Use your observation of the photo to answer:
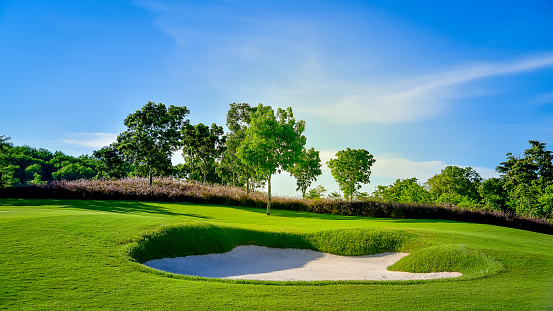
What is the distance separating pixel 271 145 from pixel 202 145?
19.4 m

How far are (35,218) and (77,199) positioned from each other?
16966 mm

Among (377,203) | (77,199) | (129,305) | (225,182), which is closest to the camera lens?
(129,305)

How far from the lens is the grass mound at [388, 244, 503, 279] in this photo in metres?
11.0

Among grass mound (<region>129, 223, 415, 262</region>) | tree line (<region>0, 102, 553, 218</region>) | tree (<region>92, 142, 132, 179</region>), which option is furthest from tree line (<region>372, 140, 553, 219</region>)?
tree (<region>92, 142, 132, 179</region>)

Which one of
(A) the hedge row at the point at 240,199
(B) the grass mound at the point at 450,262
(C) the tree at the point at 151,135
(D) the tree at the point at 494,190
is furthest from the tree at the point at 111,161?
(D) the tree at the point at 494,190

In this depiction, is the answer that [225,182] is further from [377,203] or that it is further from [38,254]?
[38,254]

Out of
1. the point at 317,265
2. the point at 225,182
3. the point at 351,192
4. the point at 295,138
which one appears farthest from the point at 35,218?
the point at 351,192

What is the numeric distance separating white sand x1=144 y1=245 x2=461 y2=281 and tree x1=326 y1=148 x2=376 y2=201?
1820 inches

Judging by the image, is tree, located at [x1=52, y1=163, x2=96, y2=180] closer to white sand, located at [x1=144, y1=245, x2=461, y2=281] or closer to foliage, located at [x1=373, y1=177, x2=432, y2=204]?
foliage, located at [x1=373, y1=177, x2=432, y2=204]

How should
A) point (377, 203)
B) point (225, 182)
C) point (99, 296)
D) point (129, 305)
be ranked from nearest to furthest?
point (129, 305), point (99, 296), point (377, 203), point (225, 182)

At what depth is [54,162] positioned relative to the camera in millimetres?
85812

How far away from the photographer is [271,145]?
30.6 m

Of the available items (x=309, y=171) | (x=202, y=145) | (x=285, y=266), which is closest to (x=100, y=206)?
(x=285, y=266)

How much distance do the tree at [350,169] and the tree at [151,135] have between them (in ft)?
91.2
